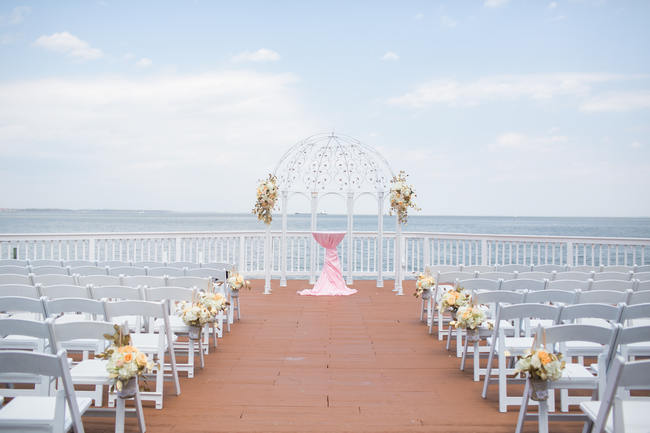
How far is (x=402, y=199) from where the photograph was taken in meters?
10.1

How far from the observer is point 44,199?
3562 centimetres

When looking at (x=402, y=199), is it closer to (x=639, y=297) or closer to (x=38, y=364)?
(x=639, y=297)

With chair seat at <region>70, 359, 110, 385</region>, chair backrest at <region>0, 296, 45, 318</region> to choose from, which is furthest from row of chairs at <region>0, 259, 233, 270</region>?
chair seat at <region>70, 359, 110, 385</region>

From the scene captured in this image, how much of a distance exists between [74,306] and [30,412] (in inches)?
44.3

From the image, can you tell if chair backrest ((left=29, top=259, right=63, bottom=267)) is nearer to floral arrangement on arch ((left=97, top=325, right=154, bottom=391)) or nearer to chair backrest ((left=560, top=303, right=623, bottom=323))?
floral arrangement on arch ((left=97, top=325, right=154, bottom=391))

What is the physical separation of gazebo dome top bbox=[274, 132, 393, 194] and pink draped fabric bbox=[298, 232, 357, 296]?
1.61 meters

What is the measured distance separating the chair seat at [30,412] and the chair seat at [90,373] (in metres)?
0.29

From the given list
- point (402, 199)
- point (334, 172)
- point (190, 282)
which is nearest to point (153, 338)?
point (190, 282)

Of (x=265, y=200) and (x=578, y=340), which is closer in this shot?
(x=578, y=340)

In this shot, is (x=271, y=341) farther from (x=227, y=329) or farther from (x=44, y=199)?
(x=44, y=199)

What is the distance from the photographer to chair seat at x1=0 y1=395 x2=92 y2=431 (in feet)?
8.12

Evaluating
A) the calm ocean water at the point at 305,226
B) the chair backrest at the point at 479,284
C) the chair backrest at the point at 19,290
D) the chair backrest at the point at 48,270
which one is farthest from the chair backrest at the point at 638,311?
the calm ocean water at the point at 305,226

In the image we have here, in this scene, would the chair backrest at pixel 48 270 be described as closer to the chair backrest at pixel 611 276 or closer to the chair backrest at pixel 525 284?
the chair backrest at pixel 525 284

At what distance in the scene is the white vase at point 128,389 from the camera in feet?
9.96
